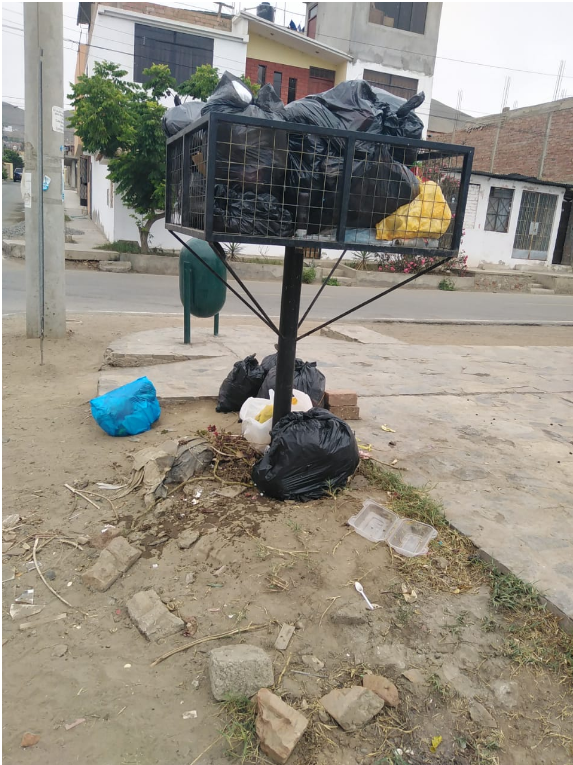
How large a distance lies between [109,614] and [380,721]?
1.18m

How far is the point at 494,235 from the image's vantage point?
72.1ft

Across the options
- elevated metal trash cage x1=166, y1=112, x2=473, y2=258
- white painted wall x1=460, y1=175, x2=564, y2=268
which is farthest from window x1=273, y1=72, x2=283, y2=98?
elevated metal trash cage x1=166, y1=112, x2=473, y2=258

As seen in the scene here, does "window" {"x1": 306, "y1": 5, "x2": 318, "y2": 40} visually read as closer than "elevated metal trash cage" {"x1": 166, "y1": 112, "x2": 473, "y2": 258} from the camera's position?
No

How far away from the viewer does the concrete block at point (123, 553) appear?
109 inches

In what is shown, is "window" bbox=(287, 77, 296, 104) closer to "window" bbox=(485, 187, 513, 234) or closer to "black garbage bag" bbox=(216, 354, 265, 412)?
"window" bbox=(485, 187, 513, 234)

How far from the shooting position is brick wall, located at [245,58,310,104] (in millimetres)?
20516

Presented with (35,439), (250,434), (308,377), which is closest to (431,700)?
(250,434)

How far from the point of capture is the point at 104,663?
7.37ft

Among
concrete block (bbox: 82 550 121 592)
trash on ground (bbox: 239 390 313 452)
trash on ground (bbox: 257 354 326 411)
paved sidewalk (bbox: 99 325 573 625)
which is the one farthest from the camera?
trash on ground (bbox: 257 354 326 411)

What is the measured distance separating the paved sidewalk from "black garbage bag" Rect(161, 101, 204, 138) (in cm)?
213

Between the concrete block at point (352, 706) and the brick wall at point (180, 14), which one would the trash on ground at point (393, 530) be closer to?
the concrete block at point (352, 706)

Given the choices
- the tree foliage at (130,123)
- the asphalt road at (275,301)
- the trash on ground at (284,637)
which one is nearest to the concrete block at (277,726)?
the trash on ground at (284,637)

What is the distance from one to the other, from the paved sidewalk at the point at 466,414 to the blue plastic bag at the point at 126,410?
1.49ft

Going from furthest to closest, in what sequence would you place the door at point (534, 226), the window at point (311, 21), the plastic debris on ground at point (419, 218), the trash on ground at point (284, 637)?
the window at point (311, 21) → the door at point (534, 226) → the plastic debris on ground at point (419, 218) → the trash on ground at point (284, 637)
